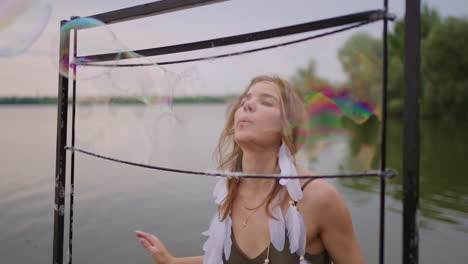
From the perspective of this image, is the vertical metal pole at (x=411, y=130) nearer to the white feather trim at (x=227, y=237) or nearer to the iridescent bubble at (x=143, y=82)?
the white feather trim at (x=227, y=237)

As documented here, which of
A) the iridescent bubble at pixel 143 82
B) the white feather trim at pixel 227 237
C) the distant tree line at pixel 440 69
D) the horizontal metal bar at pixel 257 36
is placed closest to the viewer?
the horizontal metal bar at pixel 257 36

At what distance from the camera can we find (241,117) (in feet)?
4.79

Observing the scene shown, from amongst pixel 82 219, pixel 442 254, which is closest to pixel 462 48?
pixel 442 254

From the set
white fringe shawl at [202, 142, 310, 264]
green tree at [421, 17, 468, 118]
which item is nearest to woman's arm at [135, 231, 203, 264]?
white fringe shawl at [202, 142, 310, 264]

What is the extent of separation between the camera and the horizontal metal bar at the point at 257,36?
4.01ft

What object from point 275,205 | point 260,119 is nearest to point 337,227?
point 275,205

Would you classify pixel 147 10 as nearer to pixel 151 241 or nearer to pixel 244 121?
pixel 244 121

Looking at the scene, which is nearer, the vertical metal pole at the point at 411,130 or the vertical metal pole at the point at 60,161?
the vertical metal pole at the point at 411,130

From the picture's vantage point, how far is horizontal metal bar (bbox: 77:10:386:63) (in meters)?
A: 1.22

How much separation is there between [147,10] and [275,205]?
3.17 feet

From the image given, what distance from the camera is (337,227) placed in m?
1.42

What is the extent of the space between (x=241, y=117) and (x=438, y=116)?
91.1 feet

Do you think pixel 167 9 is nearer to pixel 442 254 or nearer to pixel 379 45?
pixel 379 45

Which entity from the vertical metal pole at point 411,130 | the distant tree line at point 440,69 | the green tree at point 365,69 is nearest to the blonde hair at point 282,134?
the green tree at point 365,69
